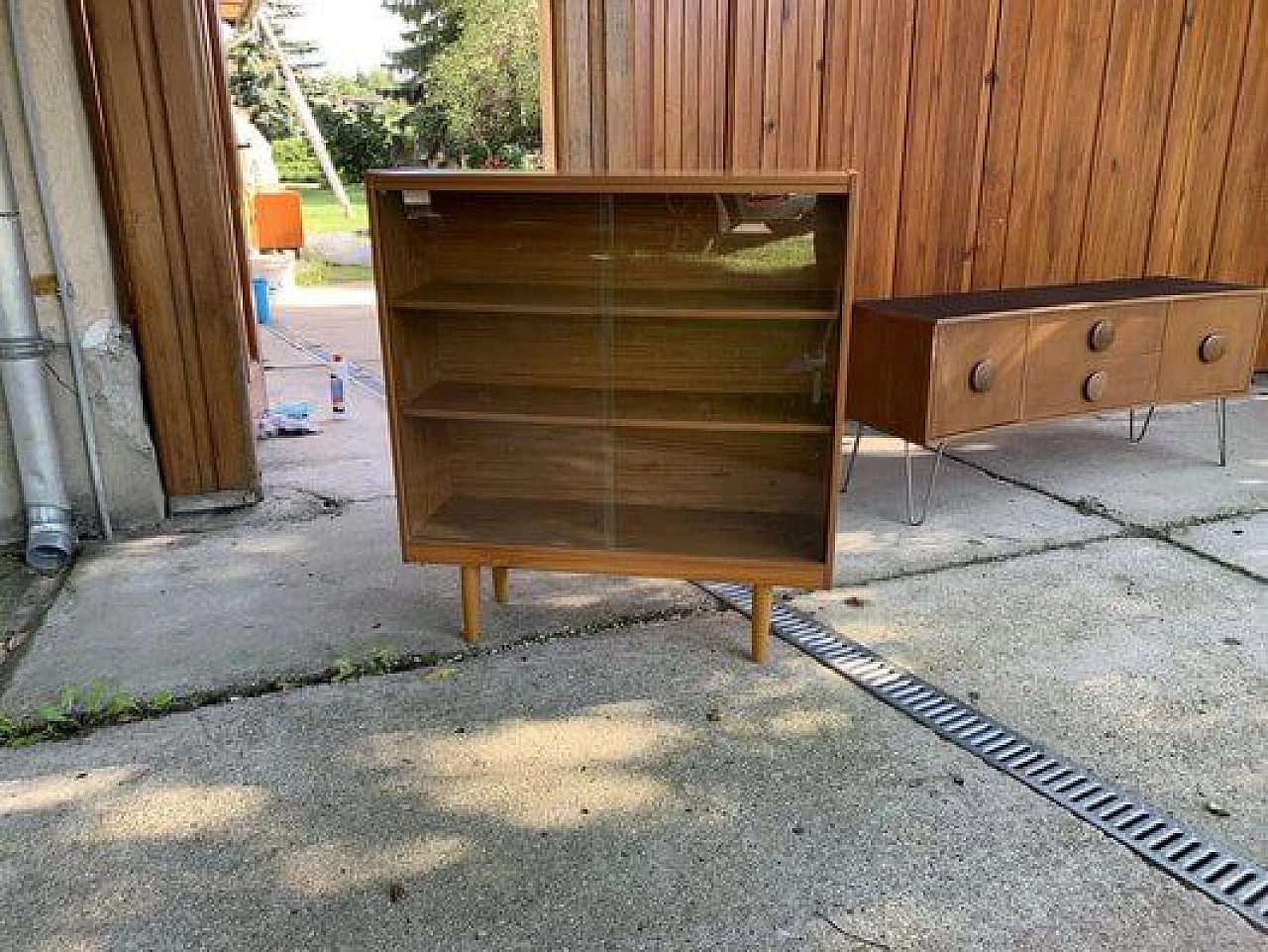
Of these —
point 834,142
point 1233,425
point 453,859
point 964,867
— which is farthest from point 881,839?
point 1233,425

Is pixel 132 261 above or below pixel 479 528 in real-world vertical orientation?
above

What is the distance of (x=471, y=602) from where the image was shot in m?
2.78

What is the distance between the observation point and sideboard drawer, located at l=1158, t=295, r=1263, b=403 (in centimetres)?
409

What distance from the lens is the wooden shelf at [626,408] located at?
259 centimetres

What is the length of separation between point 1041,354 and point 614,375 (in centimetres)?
190

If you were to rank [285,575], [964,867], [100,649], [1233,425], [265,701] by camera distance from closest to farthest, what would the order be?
[964,867] < [265,701] < [100,649] < [285,575] < [1233,425]

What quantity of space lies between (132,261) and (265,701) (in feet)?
6.06

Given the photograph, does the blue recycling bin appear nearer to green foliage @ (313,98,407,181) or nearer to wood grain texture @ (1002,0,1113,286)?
wood grain texture @ (1002,0,1113,286)

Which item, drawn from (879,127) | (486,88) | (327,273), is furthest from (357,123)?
(879,127)

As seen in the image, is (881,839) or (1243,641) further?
(1243,641)

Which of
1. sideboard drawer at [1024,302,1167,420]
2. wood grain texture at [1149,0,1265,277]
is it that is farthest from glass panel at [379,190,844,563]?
wood grain texture at [1149,0,1265,277]

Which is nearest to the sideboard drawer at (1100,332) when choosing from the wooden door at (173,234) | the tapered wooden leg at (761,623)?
the tapered wooden leg at (761,623)

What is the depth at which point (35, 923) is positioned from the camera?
5.79 ft

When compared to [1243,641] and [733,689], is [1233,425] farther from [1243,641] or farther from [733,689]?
[733,689]
